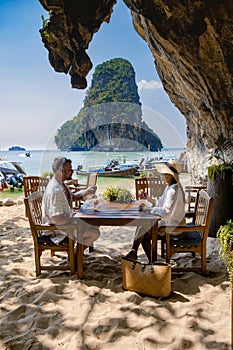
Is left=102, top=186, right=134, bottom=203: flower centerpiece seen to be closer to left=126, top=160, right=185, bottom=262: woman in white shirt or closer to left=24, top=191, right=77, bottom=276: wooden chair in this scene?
left=126, top=160, right=185, bottom=262: woman in white shirt

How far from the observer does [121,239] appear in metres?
4.42

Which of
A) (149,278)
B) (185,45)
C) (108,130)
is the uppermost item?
(185,45)

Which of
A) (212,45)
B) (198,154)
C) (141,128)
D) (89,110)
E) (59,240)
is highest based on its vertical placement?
(212,45)

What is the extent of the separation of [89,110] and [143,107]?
2.11 m

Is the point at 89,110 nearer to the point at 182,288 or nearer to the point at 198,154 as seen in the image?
the point at 198,154

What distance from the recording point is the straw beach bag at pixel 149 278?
258 cm

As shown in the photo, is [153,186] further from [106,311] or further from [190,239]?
[106,311]

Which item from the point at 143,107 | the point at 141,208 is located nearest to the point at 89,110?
the point at 143,107

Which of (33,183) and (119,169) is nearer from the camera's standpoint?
(33,183)

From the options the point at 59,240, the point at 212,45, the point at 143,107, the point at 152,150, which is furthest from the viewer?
the point at 152,150

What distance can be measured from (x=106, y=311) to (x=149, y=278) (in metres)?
0.46

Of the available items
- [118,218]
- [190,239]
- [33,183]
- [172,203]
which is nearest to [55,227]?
[118,218]

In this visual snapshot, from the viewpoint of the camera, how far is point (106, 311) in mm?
2412

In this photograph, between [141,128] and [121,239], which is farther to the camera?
[141,128]
